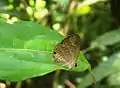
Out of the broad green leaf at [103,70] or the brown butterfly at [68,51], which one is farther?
the broad green leaf at [103,70]

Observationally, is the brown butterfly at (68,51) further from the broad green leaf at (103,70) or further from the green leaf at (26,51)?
the broad green leaf at (103,70)

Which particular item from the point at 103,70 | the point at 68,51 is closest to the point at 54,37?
the point at 68,51

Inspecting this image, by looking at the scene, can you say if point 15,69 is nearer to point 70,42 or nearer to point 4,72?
point 4,72

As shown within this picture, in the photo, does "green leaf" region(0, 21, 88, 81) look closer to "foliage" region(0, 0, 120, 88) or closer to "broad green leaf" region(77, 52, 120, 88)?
"foliage" region(0, 0, 120, 88)

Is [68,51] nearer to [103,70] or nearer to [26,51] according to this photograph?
[26,51]

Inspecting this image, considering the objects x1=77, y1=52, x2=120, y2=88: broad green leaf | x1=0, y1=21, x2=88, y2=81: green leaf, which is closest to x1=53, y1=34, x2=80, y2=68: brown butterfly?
x1=0, y1=21, x2=88, y2=81: green leaf

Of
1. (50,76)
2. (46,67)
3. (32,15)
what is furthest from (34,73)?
(50,76)

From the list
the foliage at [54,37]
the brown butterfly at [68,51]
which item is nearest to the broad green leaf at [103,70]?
the foliage at [54,37]
